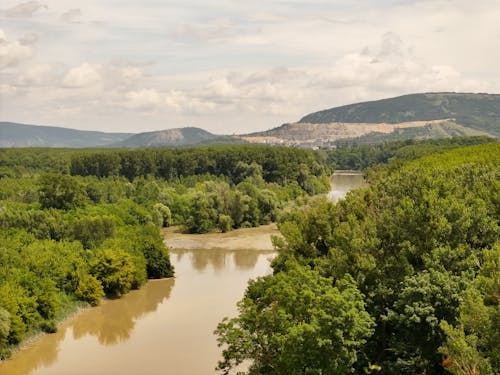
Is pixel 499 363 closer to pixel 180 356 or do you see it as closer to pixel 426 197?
pixel 426 197

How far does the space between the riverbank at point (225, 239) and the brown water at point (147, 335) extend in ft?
49.5

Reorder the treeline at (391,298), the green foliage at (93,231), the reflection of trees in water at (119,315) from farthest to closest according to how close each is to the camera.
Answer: the green foliage at (93,231)
the reflection of trees in water at (119,315)
the treeline at (391,298)

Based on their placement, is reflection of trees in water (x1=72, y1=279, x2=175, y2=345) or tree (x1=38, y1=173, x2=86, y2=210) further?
tree (x1=38, y1=173, x2=86, y2=210)

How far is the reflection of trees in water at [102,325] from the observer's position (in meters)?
34.8

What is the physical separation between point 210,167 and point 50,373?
88.6 m

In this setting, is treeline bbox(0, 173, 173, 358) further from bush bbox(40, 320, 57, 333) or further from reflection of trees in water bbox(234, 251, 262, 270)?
reflection of trees in water bbox(234, 251, 262, 270)

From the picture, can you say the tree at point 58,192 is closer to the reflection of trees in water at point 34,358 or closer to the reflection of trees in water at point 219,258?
the reflection of trees in water at point 219,258

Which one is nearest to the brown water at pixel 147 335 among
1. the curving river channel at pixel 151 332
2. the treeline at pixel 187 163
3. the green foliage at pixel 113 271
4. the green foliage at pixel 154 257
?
the curving river channel at pixel 151 332

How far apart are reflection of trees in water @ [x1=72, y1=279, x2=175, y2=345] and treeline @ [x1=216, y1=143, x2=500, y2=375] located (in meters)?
12.9

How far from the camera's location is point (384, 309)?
26000 mm

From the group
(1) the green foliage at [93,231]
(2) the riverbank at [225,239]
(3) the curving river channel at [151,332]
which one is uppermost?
(1) the green foliage at [93,231]

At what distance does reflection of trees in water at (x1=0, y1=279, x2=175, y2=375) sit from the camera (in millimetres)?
34750

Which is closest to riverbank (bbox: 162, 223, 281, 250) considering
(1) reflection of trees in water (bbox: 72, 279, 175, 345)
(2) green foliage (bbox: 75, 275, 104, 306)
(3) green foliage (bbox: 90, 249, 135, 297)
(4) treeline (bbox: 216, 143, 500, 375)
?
(1) reflection of trees in water (bbox: 72, 279, 175, 345)

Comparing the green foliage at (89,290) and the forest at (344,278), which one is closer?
the forest at (344,278)
